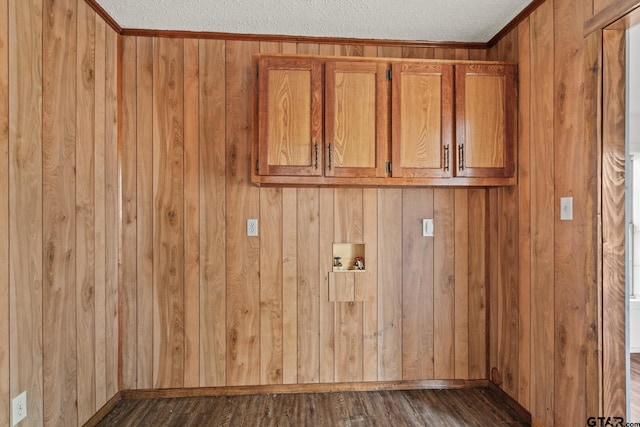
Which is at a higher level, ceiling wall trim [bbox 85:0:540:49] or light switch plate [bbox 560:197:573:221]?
ceiling wall trim [bbox 85:0:540:49]

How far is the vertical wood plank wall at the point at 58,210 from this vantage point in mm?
1564

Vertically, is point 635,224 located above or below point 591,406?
above

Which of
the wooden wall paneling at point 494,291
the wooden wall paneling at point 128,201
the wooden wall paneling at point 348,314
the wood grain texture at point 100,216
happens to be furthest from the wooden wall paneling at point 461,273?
the wood grain texture at point 100,216

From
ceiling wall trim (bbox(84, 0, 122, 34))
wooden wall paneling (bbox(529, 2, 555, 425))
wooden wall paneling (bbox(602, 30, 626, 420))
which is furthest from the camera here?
ceiling wall trim (bbox(84, 0, 122, 34))

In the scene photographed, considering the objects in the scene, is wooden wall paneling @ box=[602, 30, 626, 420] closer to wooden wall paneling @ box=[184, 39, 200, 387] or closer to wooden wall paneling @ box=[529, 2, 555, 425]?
wooden wall paneling @ box=[529, 2, 555, 425]

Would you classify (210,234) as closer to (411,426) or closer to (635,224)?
(411,426)

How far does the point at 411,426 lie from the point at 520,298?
996mm

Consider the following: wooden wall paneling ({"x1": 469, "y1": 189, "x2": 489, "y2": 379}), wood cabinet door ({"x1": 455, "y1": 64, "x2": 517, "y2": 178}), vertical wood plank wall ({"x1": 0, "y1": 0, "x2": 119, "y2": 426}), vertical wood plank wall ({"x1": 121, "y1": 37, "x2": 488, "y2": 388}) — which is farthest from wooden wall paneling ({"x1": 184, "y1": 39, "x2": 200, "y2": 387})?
wooden wall paneling ({"x1": 469, "y1": 189, "x2": 489, "y2": 379})

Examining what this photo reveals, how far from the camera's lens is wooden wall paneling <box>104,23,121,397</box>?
7.75 feet

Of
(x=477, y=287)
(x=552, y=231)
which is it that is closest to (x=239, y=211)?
(x=477, y=287)

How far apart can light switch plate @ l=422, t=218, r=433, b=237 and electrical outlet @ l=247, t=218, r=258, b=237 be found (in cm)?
115

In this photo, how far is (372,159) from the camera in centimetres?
226

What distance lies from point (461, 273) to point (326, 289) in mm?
955

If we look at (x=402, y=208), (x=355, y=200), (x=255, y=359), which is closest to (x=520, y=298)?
(x=402, y=208)
